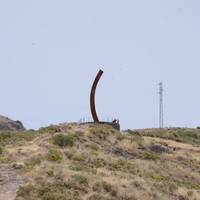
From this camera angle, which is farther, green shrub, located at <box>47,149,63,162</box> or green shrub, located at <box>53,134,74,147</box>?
green shrub, located at <box>53,134,74,147</box>

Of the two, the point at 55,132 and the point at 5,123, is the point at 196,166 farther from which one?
the point at 5,123

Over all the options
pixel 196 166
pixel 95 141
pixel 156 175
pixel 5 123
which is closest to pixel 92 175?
pixel 156 175

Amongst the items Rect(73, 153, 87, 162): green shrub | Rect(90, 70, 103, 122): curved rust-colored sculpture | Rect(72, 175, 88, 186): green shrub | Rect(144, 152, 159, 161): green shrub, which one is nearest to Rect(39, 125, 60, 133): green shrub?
Rect(90, 70, 103, 122): curved rust-colored sculpture

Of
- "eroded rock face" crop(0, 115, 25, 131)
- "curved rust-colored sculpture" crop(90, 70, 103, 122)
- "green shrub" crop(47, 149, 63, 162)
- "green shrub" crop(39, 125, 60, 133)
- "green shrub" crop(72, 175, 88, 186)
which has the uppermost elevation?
"eroded rock face" crop(0, 115, 25, 131)

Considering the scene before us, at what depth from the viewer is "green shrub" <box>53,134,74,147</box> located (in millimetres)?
45806

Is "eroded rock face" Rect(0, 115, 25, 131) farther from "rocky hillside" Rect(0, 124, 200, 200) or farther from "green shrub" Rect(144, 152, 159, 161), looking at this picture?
"green shrub" Rect(144, 152, 159, 161)

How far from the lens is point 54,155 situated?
3944 cm

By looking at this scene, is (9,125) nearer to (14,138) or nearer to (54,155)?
(14,138)

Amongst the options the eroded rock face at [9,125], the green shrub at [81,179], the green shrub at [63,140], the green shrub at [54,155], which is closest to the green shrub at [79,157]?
the green shrub at [54,155]

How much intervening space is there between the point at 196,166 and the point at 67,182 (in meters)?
25.5

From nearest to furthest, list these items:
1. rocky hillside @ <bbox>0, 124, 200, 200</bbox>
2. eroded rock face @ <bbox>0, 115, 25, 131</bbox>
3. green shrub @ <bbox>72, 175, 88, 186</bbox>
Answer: rocky hillside @ <bbox>0, 124, 200, 200</bbox> → green shrub @ <bbox>72, 175, 88, 186</bbox> → eroded rock face @ <bbox>0, 115, 25, 131</bbox>

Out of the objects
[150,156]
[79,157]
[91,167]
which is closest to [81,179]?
[91,167]

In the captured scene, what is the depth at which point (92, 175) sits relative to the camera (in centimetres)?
3466

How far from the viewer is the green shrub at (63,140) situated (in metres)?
45.8
